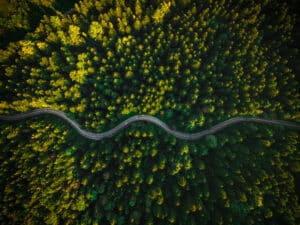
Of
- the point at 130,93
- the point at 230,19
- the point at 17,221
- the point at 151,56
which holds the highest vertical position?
the point at 230,19

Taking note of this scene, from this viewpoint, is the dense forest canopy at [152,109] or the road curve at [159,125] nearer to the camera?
the dense forest canopy at [152,109]

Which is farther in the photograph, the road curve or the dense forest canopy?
the road curve

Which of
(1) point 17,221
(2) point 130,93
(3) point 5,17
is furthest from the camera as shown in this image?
(3) point 5,17

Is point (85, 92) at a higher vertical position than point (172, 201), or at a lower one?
higher

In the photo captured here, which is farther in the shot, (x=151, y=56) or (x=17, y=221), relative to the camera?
(x=151, y=56)

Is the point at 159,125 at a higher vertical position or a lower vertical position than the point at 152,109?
lower

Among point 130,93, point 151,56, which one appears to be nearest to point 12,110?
point 130,93

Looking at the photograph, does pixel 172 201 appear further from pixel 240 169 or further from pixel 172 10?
pixel 172 10

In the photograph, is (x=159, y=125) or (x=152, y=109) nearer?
(x=152, y=109)
